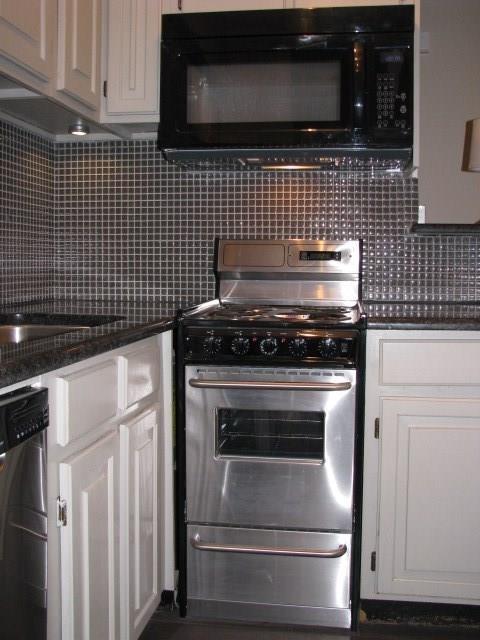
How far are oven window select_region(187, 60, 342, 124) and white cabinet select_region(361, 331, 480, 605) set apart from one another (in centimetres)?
80

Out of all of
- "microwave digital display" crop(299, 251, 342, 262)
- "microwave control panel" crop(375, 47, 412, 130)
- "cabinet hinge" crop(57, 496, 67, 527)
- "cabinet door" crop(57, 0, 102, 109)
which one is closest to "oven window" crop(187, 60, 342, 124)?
"microwave control panel" crop(375, 47, 412, 130)

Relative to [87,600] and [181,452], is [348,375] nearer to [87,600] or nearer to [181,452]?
[181,452]

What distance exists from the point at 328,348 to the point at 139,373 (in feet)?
1.84

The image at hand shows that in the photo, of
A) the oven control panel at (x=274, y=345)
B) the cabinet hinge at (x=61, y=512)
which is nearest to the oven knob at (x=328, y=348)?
the oven control panel at (x=274, y=345)

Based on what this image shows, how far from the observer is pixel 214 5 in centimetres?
232

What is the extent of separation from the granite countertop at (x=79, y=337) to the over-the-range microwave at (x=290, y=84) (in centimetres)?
58

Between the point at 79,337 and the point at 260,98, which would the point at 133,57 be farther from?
the point at 79,337

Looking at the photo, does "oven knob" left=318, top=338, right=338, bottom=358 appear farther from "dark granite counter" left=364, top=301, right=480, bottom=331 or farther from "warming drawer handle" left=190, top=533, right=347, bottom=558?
"warming drawer handle" left=190, top=533, right=347, bottom=558

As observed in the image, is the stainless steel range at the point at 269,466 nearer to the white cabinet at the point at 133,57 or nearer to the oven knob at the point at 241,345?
the oven knob at the point at 241,345

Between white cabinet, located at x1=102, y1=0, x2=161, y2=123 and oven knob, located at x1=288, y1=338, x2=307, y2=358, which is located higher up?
white cabinet, located at x1=102, y1=0, x2=161, y2=123

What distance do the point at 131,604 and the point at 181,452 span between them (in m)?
0.50

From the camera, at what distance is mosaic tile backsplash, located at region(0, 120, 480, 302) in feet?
8.54

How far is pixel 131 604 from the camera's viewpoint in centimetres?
173

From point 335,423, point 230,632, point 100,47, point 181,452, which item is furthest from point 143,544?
point 100,47
